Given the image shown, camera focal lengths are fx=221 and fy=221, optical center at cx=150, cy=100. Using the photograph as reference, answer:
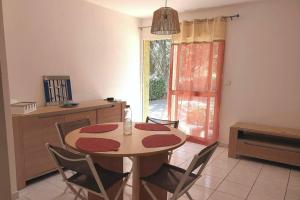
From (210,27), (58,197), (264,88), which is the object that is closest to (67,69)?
(58,197)

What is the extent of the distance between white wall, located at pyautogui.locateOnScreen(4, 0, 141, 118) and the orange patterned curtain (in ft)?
3.10

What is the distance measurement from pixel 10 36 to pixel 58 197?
1914 mm

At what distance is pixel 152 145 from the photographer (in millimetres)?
1709

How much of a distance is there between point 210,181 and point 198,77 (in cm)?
184

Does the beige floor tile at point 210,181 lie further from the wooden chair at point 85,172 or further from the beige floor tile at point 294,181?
the wooden chair at point 85,172

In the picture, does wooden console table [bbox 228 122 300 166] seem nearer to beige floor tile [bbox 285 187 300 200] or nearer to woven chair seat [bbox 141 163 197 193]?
beige floor tile [bbox 285 187 300 200]

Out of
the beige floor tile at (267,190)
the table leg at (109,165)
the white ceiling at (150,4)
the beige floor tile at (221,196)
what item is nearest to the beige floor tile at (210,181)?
the beige floor tile at (221,196)

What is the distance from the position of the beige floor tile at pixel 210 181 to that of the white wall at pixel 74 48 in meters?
2.17

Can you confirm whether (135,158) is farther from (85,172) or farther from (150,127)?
(150,127)

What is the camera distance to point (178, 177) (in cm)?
177

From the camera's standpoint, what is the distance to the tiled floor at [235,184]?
7.66 ft

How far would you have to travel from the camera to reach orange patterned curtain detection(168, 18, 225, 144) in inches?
146

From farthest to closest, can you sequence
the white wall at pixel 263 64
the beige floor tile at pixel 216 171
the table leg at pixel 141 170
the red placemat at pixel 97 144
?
1. the white wall at pixel 263 64
2. the beige floor tile at pixel 216 171
3. the table leg at pixel 141 170
4. the red placemat at pixel 97 144

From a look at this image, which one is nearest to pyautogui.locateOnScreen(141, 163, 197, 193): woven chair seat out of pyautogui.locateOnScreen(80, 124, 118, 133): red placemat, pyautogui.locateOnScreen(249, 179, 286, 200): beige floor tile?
pyautogui.locateOnScreen(80, 124, 118, 133): red placemat
